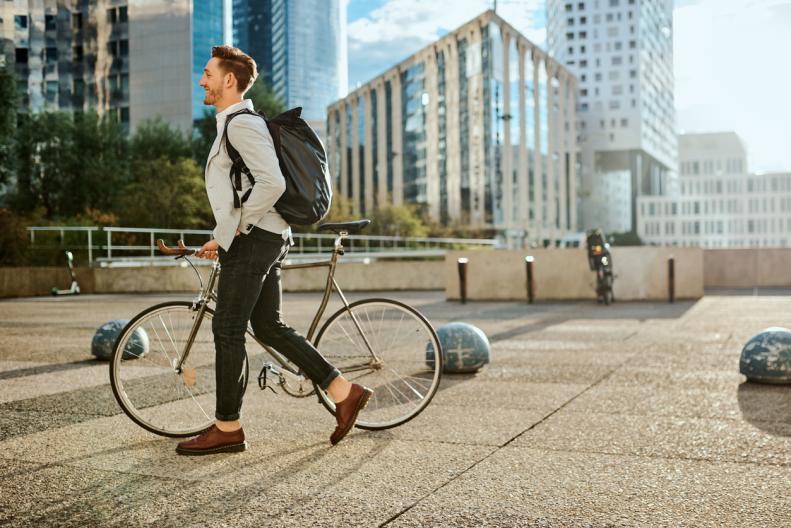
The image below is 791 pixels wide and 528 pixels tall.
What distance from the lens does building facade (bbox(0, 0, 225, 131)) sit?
2761 inches

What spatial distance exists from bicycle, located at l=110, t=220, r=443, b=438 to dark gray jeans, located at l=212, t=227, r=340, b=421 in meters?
0.12

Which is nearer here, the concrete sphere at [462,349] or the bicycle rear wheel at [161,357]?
the bicycle rear wheel at [161,357]

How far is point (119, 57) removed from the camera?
242ft

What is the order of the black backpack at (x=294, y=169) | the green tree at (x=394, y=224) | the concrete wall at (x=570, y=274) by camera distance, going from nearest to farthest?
the black backpack at (x=294, y=169), the concrete wall at (x=570, y=274), the green tree at (x=394, y=224)

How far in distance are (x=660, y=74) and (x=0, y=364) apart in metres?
147

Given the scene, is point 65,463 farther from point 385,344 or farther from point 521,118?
point 521,118

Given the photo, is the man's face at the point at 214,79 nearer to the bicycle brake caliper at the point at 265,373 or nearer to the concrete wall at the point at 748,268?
the bicycle brake caliper at the point at 265,373

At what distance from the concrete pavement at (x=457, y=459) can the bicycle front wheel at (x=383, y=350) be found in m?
0.19

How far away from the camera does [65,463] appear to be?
4.00 meters

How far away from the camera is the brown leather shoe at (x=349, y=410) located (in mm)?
4324

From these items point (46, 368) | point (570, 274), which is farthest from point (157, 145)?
point (46, 368)

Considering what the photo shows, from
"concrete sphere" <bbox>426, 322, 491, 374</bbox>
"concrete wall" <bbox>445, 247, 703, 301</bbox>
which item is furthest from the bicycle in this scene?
"concrete wall" <bbox>445, 247, 703, 301</bbox>

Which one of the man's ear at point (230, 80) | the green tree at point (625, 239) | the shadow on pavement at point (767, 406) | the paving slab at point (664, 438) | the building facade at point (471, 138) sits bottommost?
the shadow on pavement at point (767, 406)

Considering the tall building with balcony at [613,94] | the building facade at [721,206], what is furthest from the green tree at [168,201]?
the building facade at [721,206]
